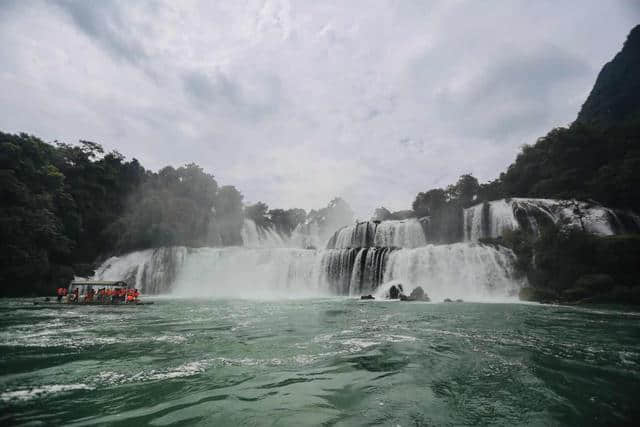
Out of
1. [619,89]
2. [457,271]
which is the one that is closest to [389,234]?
[457,271]

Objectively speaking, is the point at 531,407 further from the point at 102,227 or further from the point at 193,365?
the point at 102,227

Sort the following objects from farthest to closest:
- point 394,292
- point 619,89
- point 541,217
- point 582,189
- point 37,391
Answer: point 619,89 < point 582,189 < point 541,217 < point 394,292 < point 37,391

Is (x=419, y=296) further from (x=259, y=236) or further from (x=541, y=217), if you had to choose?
(x=259, y=236)

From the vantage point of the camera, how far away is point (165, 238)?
34781 millimetres

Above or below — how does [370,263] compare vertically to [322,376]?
above

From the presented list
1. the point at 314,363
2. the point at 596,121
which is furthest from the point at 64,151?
the point at 596,121

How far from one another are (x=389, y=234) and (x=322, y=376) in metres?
26.2

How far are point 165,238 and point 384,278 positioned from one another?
Result: 25627 mm

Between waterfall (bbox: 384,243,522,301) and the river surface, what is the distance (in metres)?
11.8

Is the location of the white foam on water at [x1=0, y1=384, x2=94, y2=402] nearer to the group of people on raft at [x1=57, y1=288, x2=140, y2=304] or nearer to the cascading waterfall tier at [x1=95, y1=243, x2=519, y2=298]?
the group of people on raft at [x1=57, y1=288, x2=140, y2=304]

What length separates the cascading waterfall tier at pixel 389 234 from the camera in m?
29.4

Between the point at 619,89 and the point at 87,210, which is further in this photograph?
the point at 619,89

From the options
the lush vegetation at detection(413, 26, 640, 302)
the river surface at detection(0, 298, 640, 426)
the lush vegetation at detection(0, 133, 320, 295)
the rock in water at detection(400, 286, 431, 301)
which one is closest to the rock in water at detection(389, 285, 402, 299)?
the rock in water at detection(400, 286, 431, 301)

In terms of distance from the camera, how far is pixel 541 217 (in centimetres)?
2342
